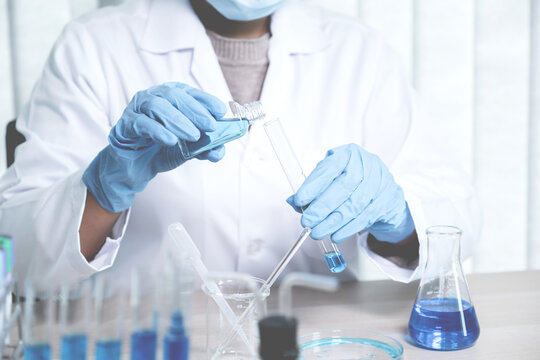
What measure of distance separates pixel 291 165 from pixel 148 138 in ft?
0.83

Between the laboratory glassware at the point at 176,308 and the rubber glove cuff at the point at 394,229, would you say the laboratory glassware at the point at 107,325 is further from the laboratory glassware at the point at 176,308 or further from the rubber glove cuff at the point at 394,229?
the rubber glove cuff at the point at 394,229

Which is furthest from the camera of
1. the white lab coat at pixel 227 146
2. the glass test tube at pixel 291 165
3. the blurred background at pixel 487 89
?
the blurred background at pixel 487 89

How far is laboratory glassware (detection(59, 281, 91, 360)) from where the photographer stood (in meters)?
0.61

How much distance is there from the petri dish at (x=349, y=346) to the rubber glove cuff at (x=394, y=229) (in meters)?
0.32

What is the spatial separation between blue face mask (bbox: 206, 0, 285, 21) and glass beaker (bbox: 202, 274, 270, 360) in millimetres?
718

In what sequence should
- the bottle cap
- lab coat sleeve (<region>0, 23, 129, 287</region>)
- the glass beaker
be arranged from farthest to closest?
lab coat sleeve (<region>0, 23, 129, 287</region>) < the glass beaker < the bottle cap

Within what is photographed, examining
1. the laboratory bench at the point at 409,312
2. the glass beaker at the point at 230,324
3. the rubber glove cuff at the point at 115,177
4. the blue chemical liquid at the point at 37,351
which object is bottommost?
the laboratory bench at the point at 409,312

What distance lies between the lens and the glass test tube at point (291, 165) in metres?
0.98

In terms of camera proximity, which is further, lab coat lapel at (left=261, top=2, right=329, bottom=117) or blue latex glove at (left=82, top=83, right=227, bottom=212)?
lab coat lapel at (left=261, top=2, right=329, bottom=117)

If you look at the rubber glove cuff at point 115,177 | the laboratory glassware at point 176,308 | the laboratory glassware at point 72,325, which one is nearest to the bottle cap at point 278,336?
the laboratory glassware at point 176,308

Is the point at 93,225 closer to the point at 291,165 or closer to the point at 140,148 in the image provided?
the point at 140,148

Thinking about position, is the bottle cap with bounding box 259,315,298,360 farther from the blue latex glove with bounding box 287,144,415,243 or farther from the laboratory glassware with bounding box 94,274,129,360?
the blue latex glove with bounding box 287,144,415,243

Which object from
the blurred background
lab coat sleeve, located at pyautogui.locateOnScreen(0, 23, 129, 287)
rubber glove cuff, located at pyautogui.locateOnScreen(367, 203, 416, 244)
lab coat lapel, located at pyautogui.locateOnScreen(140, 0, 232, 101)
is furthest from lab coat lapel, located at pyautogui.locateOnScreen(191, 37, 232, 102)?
the blurred background

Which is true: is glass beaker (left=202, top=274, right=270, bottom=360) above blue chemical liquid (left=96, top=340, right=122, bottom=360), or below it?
below
